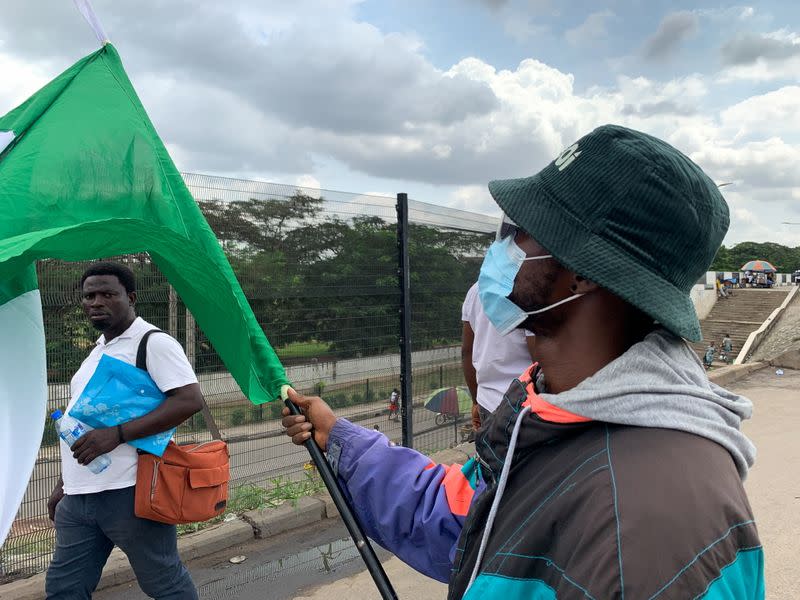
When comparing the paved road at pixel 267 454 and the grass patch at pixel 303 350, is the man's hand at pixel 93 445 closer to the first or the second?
the paved road at pixel 267 454

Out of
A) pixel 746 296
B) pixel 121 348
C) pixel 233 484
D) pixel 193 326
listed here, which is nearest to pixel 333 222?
pixel 193 326

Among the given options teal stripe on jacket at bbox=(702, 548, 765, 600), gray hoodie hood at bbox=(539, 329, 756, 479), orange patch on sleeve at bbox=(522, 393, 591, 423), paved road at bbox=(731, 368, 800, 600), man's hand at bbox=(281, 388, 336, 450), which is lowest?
paved road at bbox=(731, 368, 800, 600)

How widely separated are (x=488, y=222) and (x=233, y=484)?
4290 millimetres

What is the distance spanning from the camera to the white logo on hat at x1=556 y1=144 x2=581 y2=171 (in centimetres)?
120

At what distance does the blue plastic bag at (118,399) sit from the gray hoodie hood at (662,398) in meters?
2.14

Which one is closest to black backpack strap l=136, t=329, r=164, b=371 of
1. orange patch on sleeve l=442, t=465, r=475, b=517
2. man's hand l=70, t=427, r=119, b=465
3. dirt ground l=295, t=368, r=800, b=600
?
man's hand l=70, t=427, r=119, b=465

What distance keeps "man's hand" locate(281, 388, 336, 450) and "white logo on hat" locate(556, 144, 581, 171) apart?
1.10 meters

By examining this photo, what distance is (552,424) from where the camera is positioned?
1.12 metres

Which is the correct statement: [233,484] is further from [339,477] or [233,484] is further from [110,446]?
[339,477]

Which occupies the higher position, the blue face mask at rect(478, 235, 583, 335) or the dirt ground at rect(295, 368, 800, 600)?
the blue face mask at rect(478, 235, 583, 335)

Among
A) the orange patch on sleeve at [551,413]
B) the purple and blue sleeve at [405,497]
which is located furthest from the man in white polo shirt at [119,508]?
the orange patch on sleeve at [551,413]

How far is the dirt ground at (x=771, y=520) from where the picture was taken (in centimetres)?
392

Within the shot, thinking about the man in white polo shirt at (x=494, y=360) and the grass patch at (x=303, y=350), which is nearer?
the man in white polo shirt at (x=494, y=360)

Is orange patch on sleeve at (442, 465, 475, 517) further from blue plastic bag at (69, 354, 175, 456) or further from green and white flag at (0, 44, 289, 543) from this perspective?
blue plastic bag at (69, 354, 175, 456)
